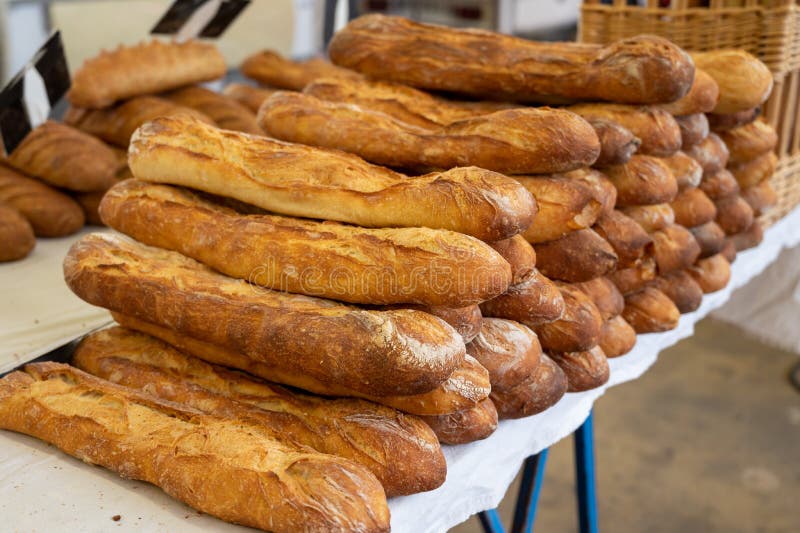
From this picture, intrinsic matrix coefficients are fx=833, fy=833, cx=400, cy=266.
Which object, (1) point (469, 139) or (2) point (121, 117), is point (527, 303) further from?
(2) point (121, 117)

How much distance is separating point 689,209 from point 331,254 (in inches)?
46.4

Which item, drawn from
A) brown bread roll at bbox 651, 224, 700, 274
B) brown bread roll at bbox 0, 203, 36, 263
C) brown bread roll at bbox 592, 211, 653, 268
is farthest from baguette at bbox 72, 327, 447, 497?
brown bread roll at bbox 651, 224, 700, 274

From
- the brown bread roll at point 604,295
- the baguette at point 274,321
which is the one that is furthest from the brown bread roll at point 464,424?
the brown bread roll at point 604,295

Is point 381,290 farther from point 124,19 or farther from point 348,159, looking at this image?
point 124,19

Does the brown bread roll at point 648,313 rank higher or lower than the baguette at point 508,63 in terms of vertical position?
lower

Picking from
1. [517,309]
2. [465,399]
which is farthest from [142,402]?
[517,309]

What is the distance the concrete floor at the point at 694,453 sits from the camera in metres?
3.45

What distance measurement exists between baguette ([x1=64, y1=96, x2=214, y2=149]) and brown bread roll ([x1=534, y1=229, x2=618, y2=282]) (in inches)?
55.4

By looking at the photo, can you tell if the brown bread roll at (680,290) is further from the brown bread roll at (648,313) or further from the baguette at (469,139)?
the baguette at (469,139)

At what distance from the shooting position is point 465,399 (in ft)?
4.40

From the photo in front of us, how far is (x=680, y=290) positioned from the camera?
2.15 meters

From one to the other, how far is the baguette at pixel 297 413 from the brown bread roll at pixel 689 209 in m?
1.14

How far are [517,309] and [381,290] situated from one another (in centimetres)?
35

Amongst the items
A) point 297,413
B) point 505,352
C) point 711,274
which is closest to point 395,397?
point 297,413
